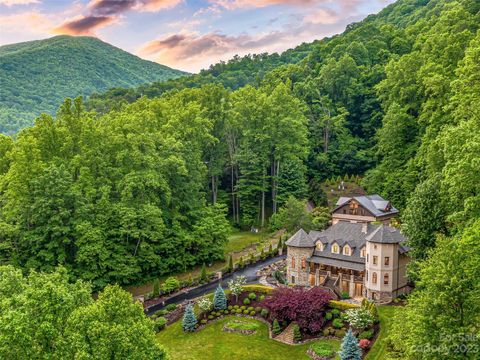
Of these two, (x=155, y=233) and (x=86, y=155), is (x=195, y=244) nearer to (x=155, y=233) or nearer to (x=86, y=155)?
(x=155, y=233)

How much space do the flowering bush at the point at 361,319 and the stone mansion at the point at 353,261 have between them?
5.95m

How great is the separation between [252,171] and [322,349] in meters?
37.5

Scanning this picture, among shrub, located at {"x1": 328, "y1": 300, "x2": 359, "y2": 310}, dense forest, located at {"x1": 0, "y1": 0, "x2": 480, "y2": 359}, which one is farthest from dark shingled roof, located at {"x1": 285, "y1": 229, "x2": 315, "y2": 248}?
dense forest, located at {"x1": 0, "y1": 0, "x2": 480, "y2": 359}

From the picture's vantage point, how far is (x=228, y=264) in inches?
2004

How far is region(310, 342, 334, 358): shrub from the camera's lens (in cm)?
3059

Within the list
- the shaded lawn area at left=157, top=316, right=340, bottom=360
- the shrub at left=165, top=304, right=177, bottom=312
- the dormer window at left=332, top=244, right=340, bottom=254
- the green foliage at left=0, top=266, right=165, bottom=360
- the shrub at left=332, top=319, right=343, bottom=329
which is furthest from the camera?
the dormer window at left=332, top=244, right=340, bottom=254

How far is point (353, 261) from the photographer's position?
41.0 metres

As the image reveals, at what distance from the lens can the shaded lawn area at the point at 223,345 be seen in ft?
105

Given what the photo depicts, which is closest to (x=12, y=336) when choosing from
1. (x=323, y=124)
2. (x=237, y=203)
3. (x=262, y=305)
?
(x=262, y=305)

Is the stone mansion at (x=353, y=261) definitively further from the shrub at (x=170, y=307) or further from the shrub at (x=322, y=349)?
the shrub at (x=170, y=307)

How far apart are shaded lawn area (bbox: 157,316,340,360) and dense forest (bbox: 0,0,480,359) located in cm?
959

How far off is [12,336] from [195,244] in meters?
34.5

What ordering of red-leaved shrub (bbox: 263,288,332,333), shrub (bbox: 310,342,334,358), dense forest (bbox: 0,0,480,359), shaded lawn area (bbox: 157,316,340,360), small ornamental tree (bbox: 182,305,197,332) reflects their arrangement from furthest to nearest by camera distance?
small ornamental tree (bbox: 182,305,197,332) → red-leaved shrub (bbox: 263,288,332,333) → shaded lawn area (bbox: 157,316,340,360) → shrub (bbox: 310,342,334,358) → dense forest (bbox: 0,0,480,359)

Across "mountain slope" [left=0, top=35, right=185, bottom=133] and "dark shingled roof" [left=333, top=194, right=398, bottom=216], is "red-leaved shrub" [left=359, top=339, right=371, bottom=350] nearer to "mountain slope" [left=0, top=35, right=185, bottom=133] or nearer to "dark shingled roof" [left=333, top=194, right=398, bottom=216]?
"dark shingled roof" [left=333, top=194, right=398, bottom=216]
